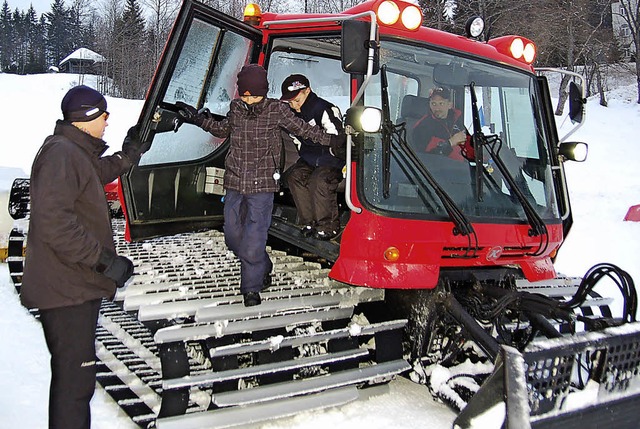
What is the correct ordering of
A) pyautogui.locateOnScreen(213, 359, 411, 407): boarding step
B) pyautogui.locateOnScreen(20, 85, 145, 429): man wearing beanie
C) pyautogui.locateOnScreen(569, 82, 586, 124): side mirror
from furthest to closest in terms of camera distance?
pyautogui.locateOnScreen(569, 82, 586, 124): side mirror, pyautogui.locateOnScreen(213, 359, 411, 407): boarding step, pyautogui.locateOnScreen(20, 85, 145, 429): man wearing beanie

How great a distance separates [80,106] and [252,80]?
1.24m

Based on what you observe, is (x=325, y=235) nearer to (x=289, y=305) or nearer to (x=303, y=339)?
(x=289, y=305)

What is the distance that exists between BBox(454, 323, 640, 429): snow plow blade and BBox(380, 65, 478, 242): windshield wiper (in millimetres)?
934

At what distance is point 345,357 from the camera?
362cm

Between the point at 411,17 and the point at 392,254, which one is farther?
the point at 411,17

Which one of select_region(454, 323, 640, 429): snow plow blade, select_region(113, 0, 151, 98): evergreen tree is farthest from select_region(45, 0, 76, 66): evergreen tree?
select_region(454, 323, 640, 429): snow plow blade

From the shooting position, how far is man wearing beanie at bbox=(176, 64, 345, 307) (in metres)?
3.83

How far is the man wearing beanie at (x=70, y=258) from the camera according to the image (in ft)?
8.68

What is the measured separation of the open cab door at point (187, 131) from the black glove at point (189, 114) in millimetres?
59

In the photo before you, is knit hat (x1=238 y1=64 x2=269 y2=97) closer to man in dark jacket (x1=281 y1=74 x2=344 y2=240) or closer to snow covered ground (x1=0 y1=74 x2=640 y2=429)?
man in dark jacket (x1=281 y1=74 x2=344 y2=240)

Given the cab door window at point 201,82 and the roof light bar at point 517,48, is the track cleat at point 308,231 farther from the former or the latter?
the roof light bar at point 517,48

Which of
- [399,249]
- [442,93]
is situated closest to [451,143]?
[442,93]

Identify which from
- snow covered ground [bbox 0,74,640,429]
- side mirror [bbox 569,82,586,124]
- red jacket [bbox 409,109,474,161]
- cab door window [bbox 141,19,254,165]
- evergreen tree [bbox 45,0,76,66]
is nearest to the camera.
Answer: snow covered ground [bbox 0,74,640,429]

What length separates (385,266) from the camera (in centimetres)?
364
